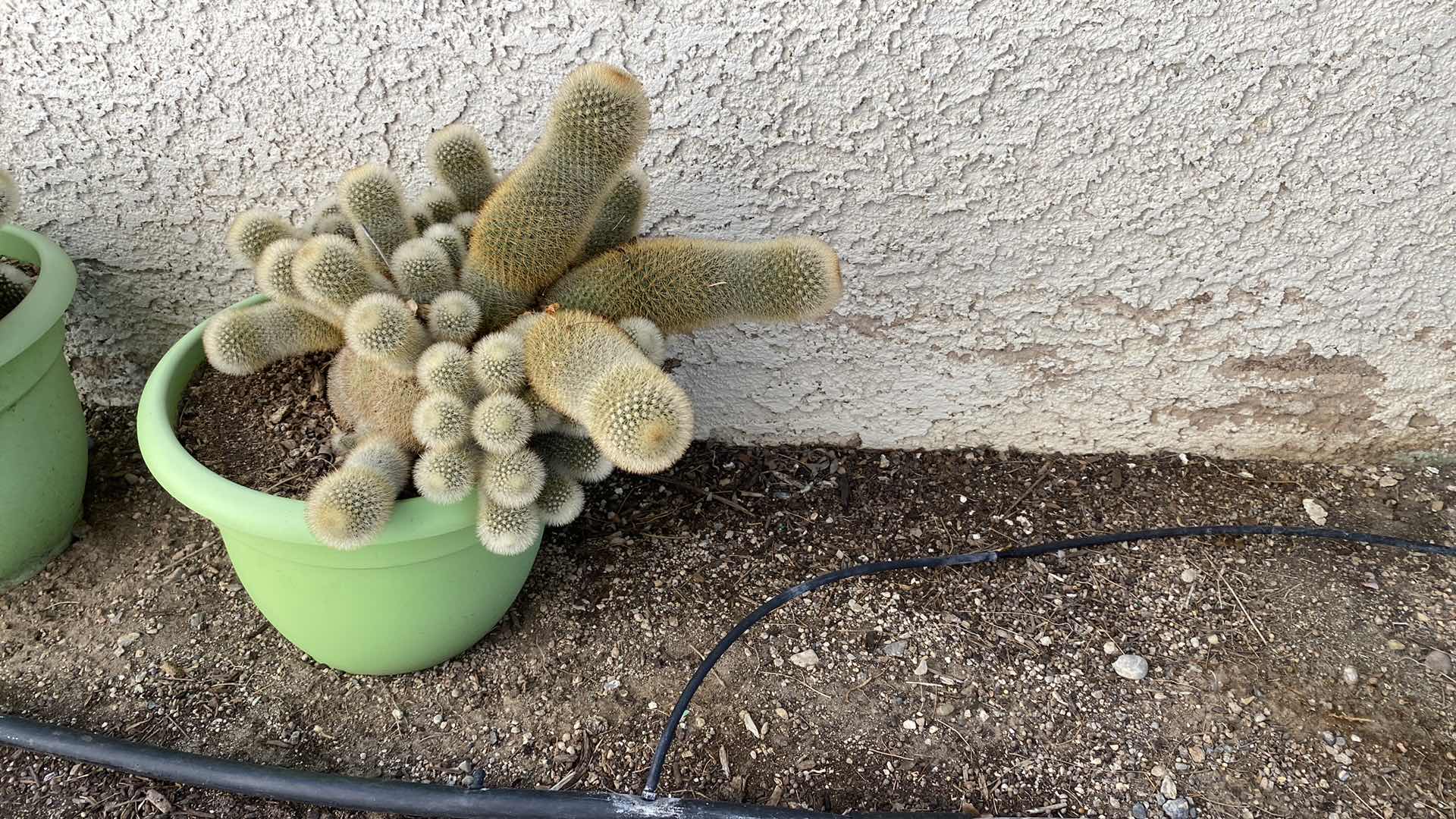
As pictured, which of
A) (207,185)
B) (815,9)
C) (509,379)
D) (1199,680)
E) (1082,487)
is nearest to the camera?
(509,379)

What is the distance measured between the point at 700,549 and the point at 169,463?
917 millimetres

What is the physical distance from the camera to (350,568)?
1.35 m

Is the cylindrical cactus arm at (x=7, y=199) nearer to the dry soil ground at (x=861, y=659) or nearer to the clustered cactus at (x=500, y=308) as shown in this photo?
the clustered cactus at (x=500, y=308)

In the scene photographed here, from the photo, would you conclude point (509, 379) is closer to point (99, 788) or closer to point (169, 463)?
point (169, 463)

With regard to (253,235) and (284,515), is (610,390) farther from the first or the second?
(253,235)

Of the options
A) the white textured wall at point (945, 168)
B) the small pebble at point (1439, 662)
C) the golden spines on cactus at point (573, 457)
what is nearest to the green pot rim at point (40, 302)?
the white textured wall at point (945, 168)

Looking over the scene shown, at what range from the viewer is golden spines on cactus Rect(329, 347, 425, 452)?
131 cm

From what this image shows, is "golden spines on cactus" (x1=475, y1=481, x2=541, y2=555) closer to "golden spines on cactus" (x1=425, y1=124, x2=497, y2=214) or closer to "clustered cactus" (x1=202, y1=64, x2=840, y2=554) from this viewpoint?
"clustered cactus" (x1=202, y1=64, x2=840, y2=554)

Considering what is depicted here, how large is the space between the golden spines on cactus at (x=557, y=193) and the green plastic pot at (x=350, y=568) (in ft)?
1.05

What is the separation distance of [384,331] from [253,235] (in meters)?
0.35

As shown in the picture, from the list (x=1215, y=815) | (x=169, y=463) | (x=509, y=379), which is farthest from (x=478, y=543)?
(x=1215, y=815)

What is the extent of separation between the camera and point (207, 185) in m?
1.75

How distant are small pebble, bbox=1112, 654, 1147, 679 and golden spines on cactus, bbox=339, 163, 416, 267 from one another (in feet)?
4.52

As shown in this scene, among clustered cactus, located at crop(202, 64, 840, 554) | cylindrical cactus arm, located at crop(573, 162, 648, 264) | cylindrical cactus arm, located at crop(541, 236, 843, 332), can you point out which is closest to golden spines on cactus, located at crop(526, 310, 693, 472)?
clustered cactus, located at crop(202, 64, 840, 554)
